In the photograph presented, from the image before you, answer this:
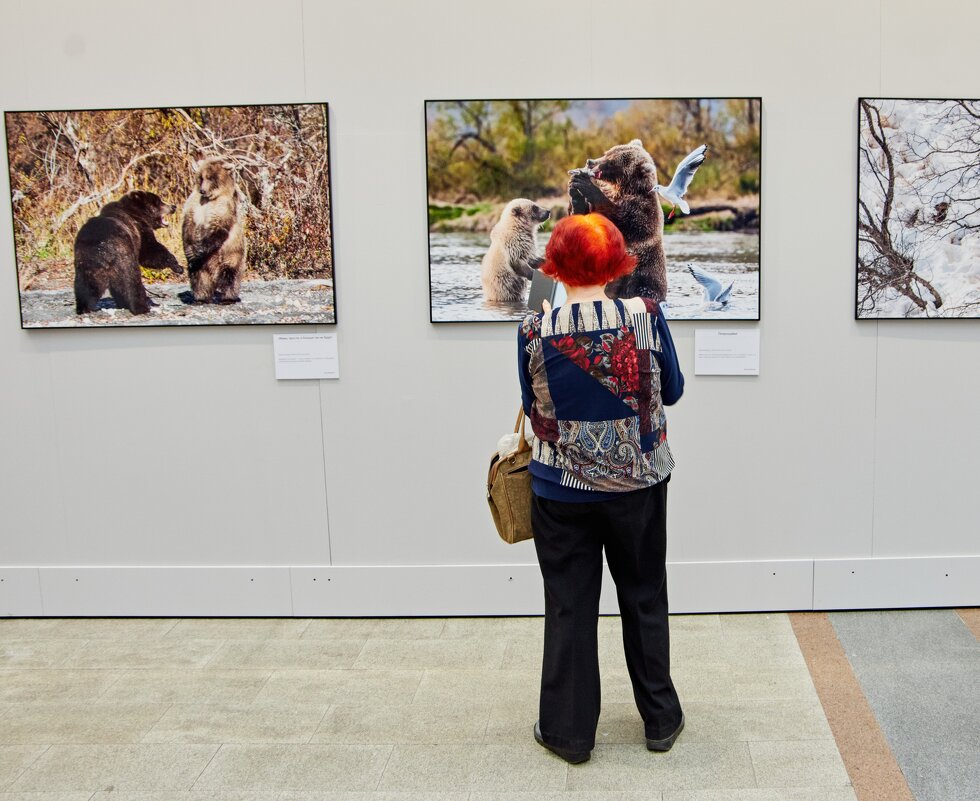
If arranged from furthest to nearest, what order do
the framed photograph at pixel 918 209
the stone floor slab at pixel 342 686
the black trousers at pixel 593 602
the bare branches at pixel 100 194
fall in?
the bare branches at pixel 100 194, the framed photograph at pixel 918 209, the stone floor slab at pixel 342 686, the black trousers at pixel 593 602

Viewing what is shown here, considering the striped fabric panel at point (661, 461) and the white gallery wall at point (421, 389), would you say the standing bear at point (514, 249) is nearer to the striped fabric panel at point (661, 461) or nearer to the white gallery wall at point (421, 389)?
the white gallery wall at point (421, 389)

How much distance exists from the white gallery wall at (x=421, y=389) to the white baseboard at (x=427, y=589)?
0.04 ft

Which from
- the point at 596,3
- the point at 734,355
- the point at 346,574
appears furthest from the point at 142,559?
the point at 596,3

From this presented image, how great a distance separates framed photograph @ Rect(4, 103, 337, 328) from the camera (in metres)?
3.77

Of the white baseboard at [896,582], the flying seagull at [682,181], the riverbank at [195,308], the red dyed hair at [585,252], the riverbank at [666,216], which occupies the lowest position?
the white baseboard at [896,582]

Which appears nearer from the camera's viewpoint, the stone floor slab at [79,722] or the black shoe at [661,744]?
the black shoe at [661,744]

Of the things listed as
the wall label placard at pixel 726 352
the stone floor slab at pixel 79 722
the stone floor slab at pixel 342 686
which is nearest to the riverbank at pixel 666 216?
the wall label placard at pixel 726 352

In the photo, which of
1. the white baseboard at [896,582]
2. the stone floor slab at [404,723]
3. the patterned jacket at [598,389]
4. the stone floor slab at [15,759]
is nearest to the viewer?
the patterned jacket at [598,389]

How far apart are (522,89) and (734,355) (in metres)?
1.33

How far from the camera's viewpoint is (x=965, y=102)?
369cm

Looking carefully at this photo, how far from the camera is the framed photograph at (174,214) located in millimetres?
3773

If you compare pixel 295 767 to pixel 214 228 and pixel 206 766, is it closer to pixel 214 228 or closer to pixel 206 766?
pixel 206 766

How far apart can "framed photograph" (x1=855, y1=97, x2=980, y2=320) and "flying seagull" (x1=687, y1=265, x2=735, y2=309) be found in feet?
1.70

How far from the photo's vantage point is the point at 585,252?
2.58 m
